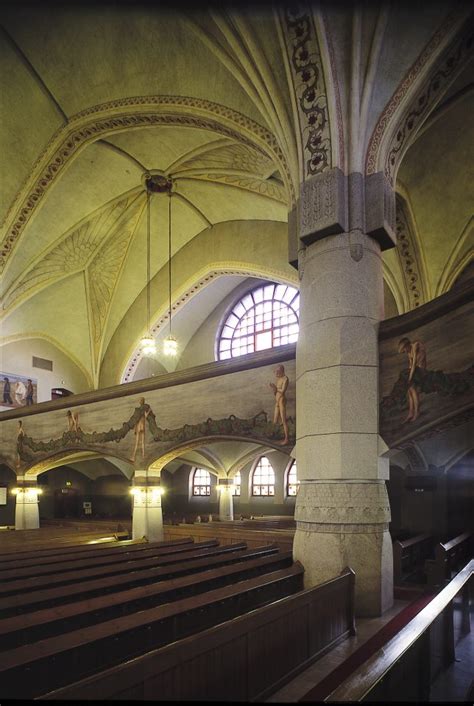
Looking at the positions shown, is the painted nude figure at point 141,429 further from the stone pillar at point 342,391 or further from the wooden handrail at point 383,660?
the wooden handrail at point 383,660

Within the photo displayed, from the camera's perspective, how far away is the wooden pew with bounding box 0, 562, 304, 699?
12.3ft

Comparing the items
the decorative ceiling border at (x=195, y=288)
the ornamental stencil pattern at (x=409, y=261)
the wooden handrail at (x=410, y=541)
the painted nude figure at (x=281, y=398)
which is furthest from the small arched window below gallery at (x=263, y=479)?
the painted nude figure at (x=281, y=398)

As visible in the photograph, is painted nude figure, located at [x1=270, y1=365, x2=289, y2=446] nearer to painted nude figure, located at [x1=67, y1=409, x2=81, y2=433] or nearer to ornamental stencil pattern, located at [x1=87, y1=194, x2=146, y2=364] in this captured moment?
painted nude figure, located at [x1=67, y1=409, x2=81, y2=433]

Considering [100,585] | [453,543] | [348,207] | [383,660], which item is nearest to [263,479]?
[453,543]

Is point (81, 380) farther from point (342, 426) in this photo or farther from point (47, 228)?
point (342, 426)

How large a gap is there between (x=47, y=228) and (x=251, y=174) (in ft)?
20.9

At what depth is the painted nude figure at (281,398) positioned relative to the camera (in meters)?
9.82

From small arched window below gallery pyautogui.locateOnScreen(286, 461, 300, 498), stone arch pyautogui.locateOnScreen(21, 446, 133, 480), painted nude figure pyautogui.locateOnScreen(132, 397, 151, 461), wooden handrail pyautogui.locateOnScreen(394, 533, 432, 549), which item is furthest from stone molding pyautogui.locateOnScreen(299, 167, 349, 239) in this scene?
small arched window below gallery pyautogui.locateOnScreen(286, 461, 300, 498)

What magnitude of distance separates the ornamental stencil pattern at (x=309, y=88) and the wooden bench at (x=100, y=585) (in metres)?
6.19

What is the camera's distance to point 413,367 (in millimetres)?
7312

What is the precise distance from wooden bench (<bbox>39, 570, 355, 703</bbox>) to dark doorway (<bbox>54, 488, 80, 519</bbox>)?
65.3 feet

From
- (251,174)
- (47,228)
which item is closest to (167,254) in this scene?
(47,228)

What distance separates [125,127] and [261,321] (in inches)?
354

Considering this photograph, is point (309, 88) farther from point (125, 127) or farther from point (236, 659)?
point (236, 659)
